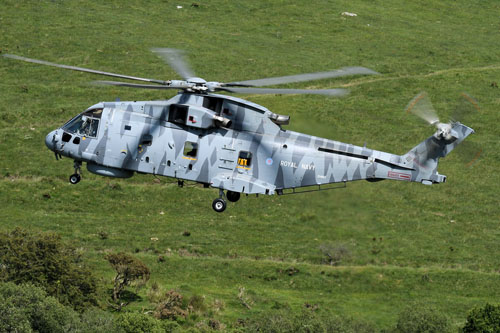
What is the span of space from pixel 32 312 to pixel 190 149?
119 ft

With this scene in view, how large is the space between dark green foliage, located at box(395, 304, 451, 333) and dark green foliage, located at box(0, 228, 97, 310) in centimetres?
2537

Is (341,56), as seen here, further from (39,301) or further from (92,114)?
(92,114)

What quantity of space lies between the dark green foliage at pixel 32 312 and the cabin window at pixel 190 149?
34492 mm

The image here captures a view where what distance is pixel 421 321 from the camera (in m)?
77.4

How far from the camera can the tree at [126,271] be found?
7988 cm

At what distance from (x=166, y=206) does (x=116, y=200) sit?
16.3 ft

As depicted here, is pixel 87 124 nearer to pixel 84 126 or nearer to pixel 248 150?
pixel 84 126

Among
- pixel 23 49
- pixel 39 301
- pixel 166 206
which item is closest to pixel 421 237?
pixel 166 206

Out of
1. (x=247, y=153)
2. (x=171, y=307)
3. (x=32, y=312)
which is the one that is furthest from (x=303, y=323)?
(x=247, y=153)

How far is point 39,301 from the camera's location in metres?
76.6

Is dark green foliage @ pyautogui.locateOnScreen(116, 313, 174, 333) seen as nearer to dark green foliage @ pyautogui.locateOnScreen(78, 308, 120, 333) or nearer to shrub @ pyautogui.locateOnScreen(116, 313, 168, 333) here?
shrub @ pyautogui.locateOnScreen(116, 313, 168, 333)

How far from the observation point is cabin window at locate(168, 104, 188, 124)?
150 feet

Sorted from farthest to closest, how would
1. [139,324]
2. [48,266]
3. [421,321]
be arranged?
1. [48,266]
2. [421,321]
3. [139,324]

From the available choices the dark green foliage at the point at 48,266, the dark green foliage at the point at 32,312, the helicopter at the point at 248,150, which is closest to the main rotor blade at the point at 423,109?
the helicopter at the point at 248,150
